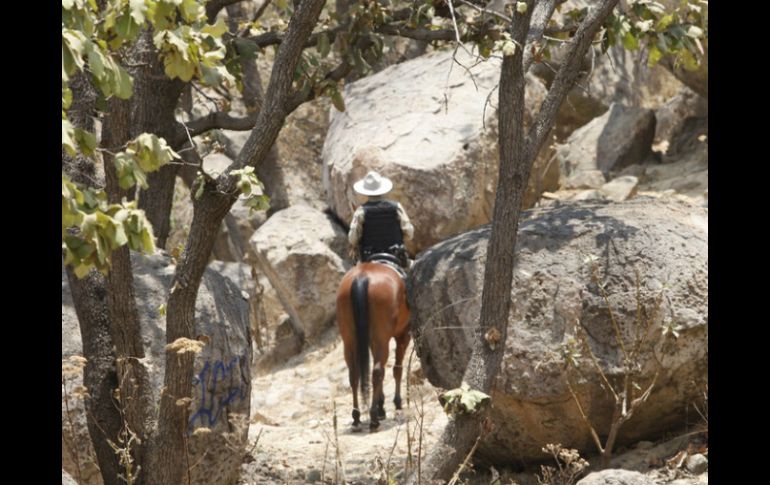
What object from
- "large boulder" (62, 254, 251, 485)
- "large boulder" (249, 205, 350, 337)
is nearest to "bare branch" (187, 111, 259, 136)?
"large boulder" (62, 254, 251, 485)

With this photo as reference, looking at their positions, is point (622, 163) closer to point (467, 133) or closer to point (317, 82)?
point (467, 133)

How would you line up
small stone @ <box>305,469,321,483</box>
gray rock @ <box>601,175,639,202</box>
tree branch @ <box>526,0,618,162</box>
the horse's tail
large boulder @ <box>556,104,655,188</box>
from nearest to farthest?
tree branch @ <box>526,0,618,162</box>, small stone @ <box>305,469,321,483</box>, the horse's tail, gray rock @ <box>601,175,639,202</box>, large boulder @ <box>556,104,655,188</box>

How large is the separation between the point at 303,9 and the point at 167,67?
6.70 feet

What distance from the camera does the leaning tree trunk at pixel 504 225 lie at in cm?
684

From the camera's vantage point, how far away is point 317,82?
8398mm

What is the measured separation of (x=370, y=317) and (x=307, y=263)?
4006mm

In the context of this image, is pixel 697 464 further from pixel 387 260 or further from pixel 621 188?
pixel 621 188

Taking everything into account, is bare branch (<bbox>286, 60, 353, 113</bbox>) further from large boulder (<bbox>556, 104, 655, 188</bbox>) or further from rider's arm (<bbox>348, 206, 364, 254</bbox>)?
large boulder (<bbox>556, 104, 655, 188</bbox>)

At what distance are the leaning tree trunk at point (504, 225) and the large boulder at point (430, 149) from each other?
19.2ft

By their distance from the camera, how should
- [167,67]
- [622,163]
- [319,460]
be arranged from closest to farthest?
[167,67] → [319,460] → [622,163]

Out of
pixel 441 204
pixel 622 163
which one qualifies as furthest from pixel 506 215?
pixel 622 163

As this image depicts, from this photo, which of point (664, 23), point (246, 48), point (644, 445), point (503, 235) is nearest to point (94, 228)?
point (503, 235)

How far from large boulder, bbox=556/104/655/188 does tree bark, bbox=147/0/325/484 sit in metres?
10.1

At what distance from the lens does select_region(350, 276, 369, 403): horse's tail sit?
10781 mm
